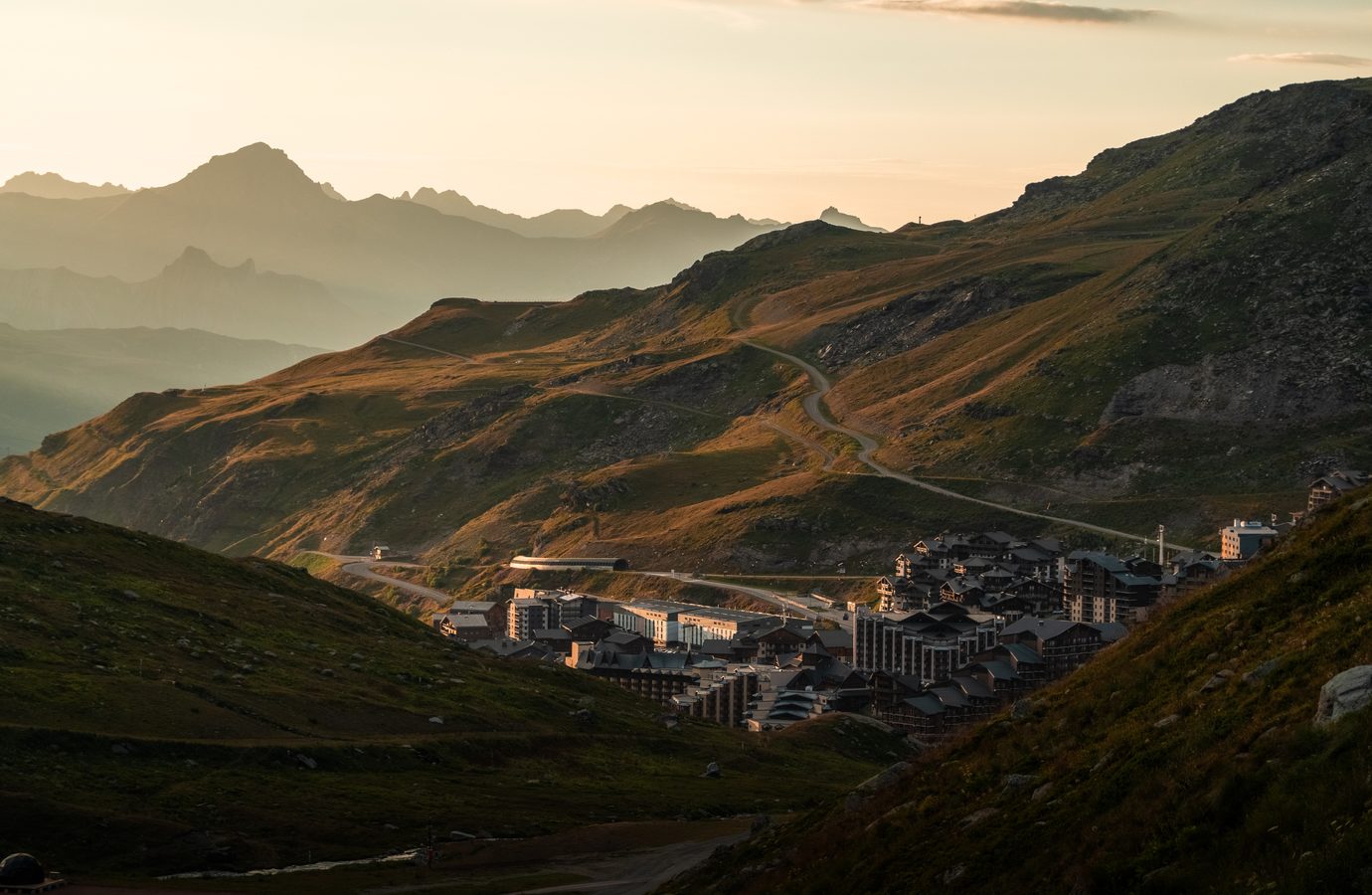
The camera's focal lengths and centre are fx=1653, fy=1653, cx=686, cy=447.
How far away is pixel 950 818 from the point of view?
48562 mm

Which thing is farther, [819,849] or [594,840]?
[594,840]

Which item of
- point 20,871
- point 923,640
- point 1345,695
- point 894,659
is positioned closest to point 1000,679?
point 923,640

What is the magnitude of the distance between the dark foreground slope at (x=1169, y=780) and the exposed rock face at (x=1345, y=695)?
0.42 metres

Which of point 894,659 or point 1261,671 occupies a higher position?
point 1261,671

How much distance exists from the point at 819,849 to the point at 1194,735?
16.4 m

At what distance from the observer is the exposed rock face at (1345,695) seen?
35.4 m

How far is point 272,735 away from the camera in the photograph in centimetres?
10112

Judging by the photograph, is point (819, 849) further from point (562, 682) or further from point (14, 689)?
point (562, 682)

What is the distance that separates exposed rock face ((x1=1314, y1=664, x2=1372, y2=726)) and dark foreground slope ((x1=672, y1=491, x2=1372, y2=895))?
42cm

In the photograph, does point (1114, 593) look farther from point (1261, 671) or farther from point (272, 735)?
point (1261, 671)

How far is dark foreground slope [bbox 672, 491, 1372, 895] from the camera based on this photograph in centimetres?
3347

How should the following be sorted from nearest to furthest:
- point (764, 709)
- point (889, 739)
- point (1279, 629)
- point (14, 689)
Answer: point (1279, 629), point (14, 689), point (889, 739), point (764, 709)

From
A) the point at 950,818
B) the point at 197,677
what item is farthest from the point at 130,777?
the point at 950,818

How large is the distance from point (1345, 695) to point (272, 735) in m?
77.4
